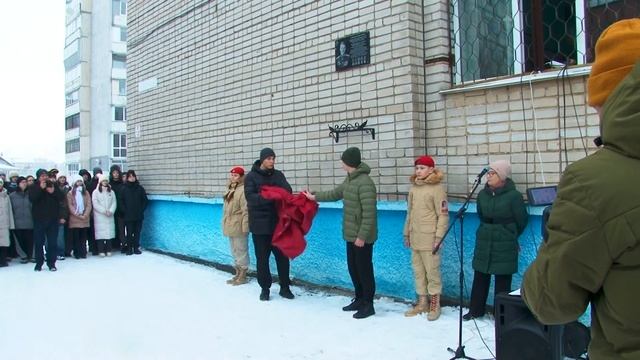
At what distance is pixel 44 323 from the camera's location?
4.93 metres

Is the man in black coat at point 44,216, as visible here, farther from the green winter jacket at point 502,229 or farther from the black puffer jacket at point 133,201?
the green winter jacket at point 502,229

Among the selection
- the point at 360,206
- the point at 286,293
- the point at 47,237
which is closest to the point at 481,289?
the point at 360,206

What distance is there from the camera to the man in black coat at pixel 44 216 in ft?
26.0

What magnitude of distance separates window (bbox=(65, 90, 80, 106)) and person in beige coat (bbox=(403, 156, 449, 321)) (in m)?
37.8

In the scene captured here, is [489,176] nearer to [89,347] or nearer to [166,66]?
[89,347]

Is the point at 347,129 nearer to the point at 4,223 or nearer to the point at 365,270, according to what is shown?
the point at 365,270

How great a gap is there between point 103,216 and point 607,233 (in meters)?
9.02

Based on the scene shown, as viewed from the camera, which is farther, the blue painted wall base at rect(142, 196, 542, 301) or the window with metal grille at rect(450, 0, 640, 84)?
the blue painted wall base at rect(142, 196, 542, 301)

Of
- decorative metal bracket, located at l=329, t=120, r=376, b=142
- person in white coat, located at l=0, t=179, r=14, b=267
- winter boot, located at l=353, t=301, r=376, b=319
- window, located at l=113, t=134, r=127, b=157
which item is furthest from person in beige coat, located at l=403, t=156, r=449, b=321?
window, located at l=113, t=134, r=127, b=157

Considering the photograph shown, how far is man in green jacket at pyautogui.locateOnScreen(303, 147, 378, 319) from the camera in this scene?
188 inches

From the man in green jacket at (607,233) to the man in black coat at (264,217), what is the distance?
14.4ft

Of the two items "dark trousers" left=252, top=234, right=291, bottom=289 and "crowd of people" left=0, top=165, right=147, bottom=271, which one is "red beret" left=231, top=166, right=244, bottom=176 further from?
"crowd of people" left=0, top=165, right=147, bottom=271

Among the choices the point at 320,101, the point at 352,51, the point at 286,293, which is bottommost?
the point at 286,293

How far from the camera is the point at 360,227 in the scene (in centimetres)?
480
